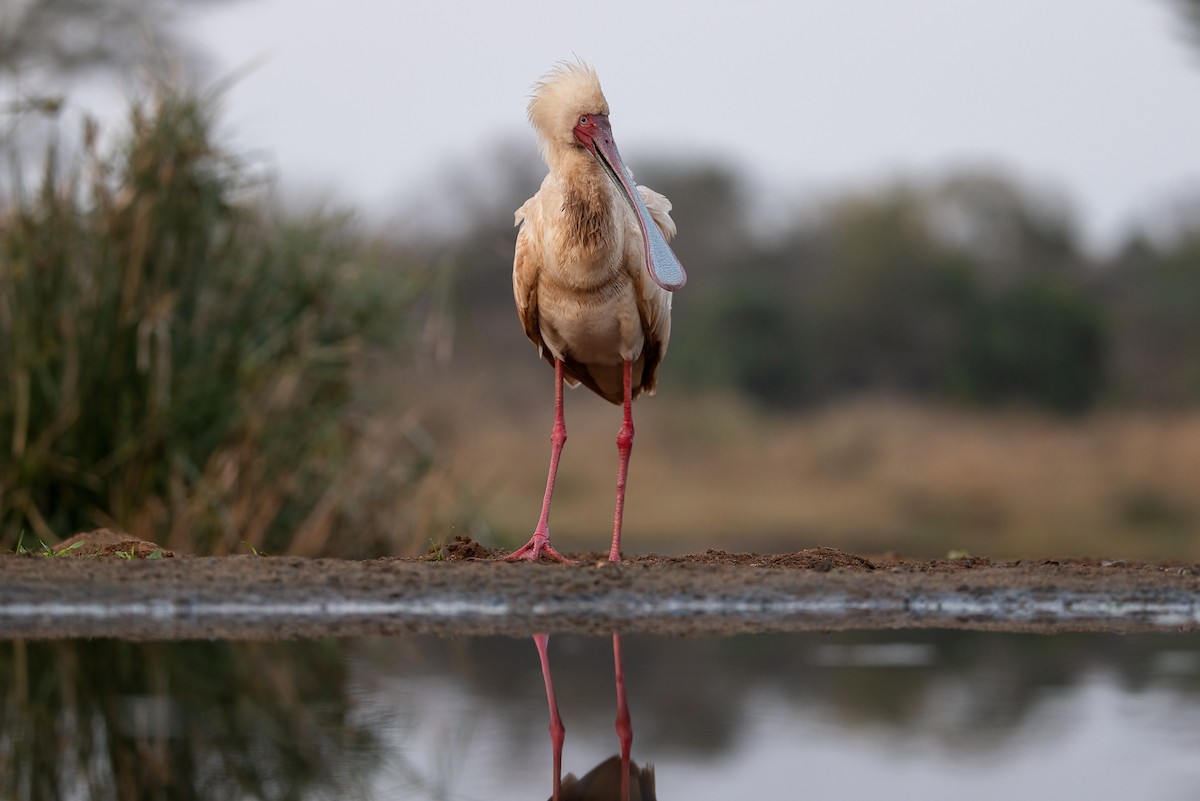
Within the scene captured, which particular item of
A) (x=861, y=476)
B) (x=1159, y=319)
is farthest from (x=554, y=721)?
(x=1159, y=319)

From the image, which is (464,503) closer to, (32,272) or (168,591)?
(32,272)

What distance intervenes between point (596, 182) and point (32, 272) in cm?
315

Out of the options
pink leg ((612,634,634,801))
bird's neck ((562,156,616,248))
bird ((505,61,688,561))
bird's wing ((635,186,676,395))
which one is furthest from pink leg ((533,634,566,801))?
bird's wing ((635,186,676,395))

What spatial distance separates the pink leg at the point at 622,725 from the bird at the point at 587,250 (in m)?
1.74

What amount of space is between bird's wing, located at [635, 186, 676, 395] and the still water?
7.48ft

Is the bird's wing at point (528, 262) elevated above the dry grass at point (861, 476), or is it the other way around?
the bird's wing at point (528, 262)

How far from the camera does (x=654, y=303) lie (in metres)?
6.62

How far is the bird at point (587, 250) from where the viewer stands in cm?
629

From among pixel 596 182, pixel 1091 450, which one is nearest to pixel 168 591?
pixel 596 182

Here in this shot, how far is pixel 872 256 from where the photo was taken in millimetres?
30844

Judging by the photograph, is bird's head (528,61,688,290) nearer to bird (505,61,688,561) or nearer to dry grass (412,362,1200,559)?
bird (505,61,688,561)

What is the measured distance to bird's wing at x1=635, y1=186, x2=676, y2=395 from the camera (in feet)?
21.5

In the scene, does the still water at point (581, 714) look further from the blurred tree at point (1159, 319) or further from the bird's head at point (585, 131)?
the blurred tree at point (1159, 319)

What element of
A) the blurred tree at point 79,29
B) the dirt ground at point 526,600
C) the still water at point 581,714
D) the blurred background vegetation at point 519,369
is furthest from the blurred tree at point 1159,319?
the still water at point 581,714
